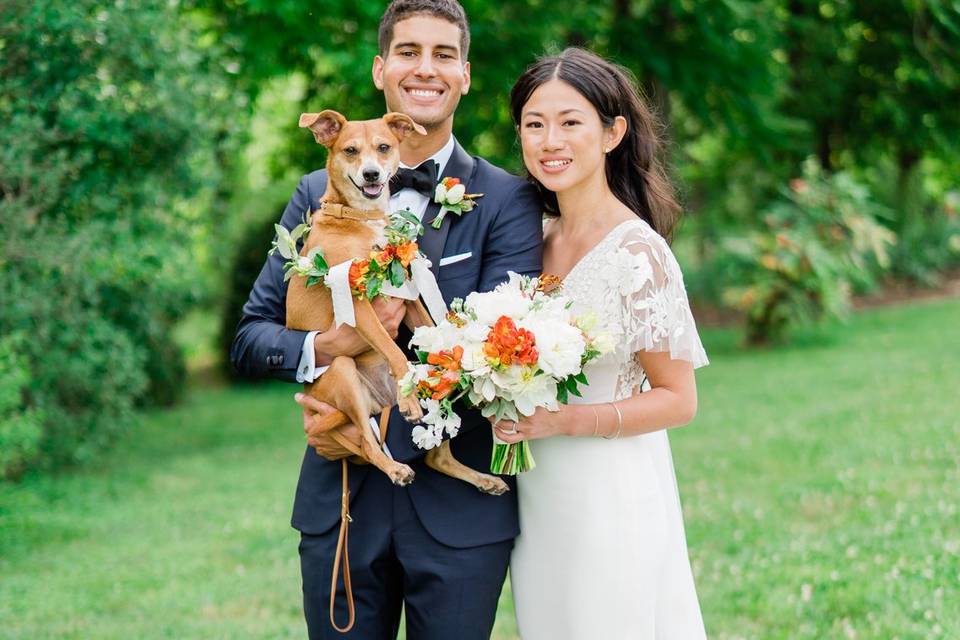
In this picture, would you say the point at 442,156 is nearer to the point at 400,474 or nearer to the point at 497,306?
the point at 497,306

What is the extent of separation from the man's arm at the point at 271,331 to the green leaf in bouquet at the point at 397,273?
0.39 m

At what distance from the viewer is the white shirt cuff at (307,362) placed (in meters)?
2.99

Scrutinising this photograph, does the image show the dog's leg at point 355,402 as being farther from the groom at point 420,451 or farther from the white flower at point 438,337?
the white flower at point 438,337

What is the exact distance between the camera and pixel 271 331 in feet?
10.00

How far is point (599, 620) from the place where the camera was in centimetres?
308

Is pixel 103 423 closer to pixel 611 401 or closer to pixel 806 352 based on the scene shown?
pixel 611 401

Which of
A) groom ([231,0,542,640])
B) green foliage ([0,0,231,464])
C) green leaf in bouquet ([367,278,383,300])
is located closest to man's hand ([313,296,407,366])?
groom ([231,0,542,640])

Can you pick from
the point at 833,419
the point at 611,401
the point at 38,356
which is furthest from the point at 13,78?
the point at 833,419

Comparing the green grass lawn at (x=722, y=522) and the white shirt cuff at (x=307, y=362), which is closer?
the white shirt cuff at (x=307, y=362)

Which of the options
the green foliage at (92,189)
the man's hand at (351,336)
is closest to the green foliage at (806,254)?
the green foliage at (92,189)

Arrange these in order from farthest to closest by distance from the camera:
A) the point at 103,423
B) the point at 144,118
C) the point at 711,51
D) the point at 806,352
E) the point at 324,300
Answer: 1. the point at 806,352
2. the point at 711,51
3. the point at 103,423
4. the point at 144,118
5. the point at 324,300

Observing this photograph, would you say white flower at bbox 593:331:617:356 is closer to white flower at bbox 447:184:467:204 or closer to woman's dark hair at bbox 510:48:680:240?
white flower at bbox 447:184:467:204

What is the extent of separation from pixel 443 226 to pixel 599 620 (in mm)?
1254

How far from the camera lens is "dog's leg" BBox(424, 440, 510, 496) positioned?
115 inches
